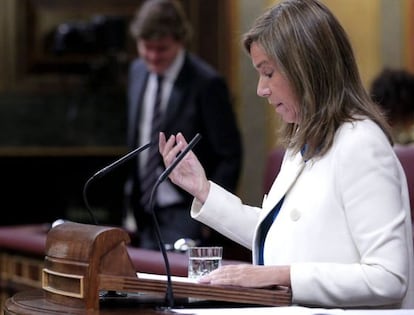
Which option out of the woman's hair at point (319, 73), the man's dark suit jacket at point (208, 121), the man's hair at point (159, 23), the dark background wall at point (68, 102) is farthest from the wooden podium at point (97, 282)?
the dark background wall at point (68, 102)

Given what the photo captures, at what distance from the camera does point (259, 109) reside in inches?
282

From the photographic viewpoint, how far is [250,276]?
2.29 meters

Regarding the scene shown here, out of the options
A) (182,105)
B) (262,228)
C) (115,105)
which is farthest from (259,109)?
(262,228)

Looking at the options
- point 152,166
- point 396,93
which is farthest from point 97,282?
point 396,93

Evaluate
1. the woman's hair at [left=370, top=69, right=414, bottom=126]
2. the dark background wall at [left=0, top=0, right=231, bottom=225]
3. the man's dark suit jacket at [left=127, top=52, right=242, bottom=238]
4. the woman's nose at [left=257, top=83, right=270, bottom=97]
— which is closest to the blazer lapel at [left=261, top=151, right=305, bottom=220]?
the woman's nose at [left=257, top=83, right=270, bottom=97]

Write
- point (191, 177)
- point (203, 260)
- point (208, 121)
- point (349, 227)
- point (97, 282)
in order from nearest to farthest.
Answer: point (97, 282) → point (349, 227) → point (203, 260) → point (191, 177) → point (208, 121)

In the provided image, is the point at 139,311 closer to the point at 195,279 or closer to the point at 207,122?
the point at 195,279

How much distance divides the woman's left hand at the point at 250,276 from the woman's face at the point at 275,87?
0.38 metres

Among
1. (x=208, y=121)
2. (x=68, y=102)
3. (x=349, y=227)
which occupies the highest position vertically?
(x=349, y=227)

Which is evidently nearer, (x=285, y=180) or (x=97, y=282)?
(x=97, y=282)

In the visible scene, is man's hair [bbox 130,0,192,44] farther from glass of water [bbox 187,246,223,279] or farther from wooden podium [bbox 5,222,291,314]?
wooden podium [bbox 5,222,291,314]

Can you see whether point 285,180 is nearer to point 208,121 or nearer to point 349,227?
point 349,227

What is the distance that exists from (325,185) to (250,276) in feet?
0.87

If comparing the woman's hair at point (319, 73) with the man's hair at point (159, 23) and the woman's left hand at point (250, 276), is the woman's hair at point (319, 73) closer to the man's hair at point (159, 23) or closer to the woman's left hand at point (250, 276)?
the woman's left hand at point (250, 276)
